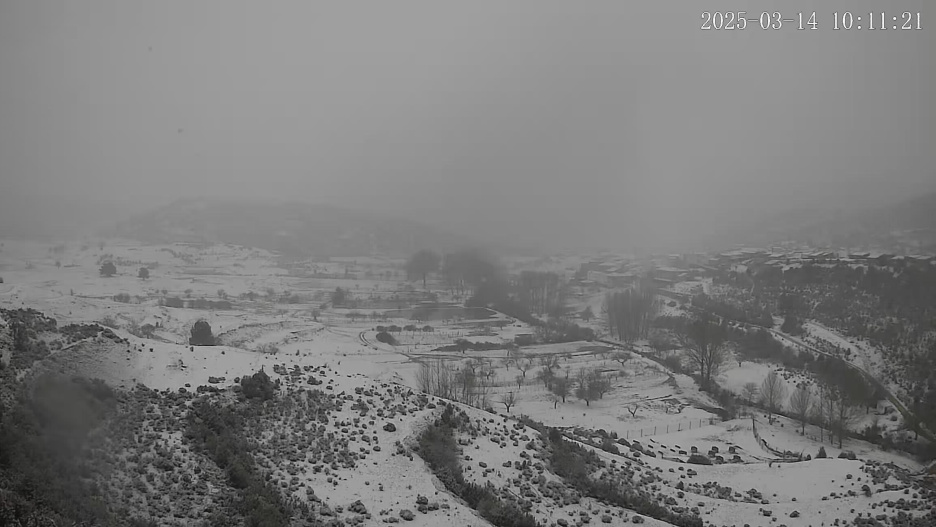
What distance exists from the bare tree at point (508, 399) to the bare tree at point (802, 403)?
17042 mm

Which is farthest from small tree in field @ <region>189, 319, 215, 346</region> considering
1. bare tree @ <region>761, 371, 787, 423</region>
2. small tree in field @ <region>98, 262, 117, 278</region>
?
bare tree @ <region>761, 371, 787, 423</region>

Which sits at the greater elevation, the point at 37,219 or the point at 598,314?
the point at 37,219

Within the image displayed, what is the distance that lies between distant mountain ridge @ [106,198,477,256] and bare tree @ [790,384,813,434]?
52.7 metres

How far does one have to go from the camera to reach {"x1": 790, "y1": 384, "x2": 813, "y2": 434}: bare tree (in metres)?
33.8

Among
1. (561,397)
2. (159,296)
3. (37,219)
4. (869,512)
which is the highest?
(37,219)

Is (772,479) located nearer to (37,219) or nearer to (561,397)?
(561,397)

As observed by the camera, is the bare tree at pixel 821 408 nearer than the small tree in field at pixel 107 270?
Yes

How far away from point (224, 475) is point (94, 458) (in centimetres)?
264

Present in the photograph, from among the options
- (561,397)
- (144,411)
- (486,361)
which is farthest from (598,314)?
(144,411)

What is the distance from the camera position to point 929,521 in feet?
50.9

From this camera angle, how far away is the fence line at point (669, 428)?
1214 inches

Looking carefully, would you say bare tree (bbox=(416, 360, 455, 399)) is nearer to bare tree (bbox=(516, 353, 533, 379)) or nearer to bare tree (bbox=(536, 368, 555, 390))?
bare tree (bbox=(536, 368, 555, 390))

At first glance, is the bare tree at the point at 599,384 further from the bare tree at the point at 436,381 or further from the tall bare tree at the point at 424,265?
the tall bare tree at the point at 424,265

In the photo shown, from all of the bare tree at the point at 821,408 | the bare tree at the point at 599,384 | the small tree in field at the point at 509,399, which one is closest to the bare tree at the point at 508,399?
the small tree in field at the point at 509,399
